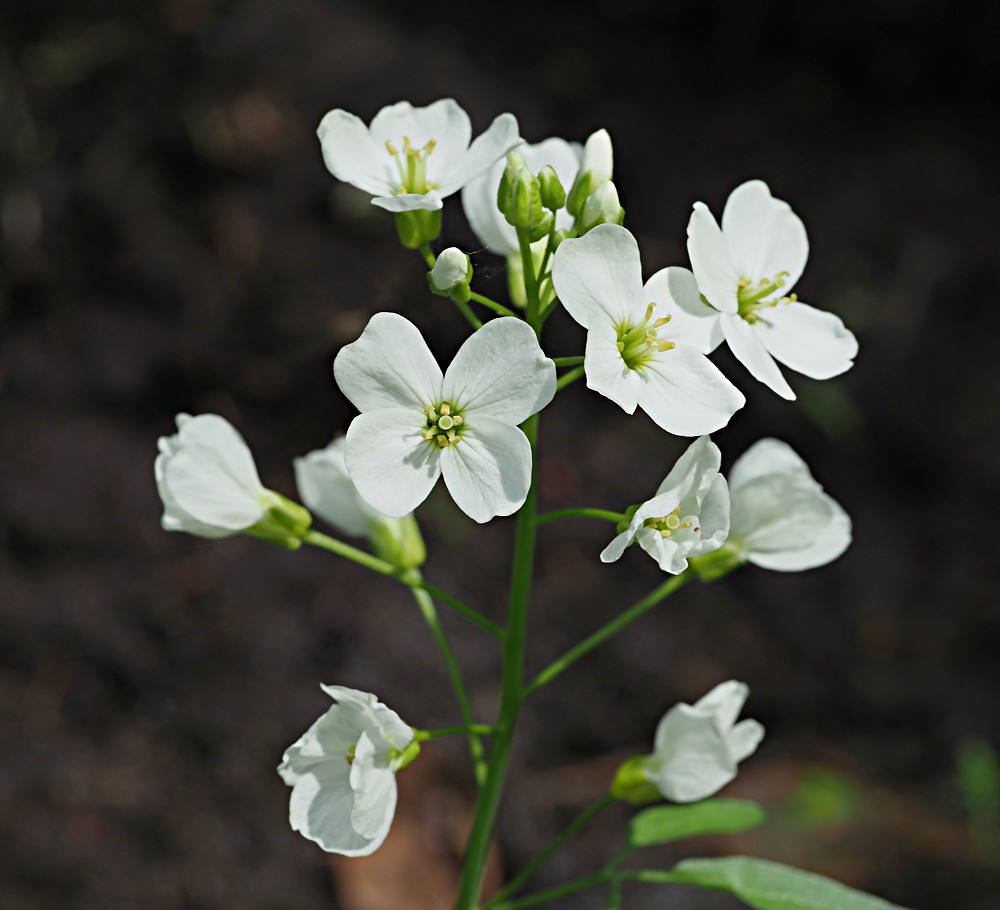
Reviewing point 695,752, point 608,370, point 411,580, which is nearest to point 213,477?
point 411,580

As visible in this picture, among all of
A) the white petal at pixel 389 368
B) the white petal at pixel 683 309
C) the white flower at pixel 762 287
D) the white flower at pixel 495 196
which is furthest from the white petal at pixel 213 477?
the white flower at pixel 762 287

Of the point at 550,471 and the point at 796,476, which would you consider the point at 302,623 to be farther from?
the point at 796,476

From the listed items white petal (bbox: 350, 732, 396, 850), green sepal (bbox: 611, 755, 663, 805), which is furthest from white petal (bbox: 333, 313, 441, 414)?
green sepal (bbox: 611, 755, 663, 805)

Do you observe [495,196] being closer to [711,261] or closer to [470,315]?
[470,315]

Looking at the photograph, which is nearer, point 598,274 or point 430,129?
point 598,274

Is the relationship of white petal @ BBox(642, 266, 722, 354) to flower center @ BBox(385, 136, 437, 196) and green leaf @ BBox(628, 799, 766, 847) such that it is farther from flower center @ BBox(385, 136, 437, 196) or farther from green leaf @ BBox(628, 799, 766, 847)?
green leaf @ BBox(628, 799, 766, 847)

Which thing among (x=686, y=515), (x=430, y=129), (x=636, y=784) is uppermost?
(x=430, y=129)

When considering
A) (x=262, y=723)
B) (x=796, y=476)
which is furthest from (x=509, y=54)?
(x=796, y=476)
